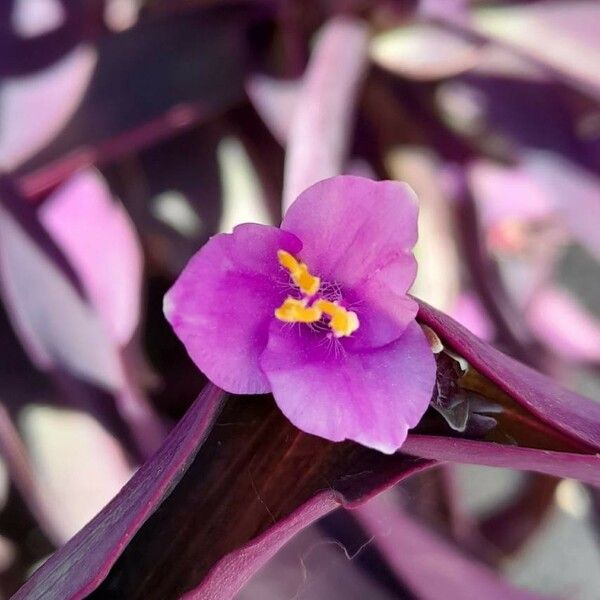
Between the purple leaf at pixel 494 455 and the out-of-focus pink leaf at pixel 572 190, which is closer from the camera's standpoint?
the purple leaf at pixel 494 455

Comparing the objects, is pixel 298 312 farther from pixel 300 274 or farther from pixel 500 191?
pixel 500 191

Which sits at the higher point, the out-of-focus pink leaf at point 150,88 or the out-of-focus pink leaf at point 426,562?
the out-of-focus pink leaf at point 150,88

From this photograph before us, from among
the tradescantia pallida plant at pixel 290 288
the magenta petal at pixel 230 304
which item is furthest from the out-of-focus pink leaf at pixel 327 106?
the magenta petal at pixel 230 304

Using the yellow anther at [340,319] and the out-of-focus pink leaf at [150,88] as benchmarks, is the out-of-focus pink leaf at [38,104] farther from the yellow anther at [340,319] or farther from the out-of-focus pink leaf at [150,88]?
the yellow anther at [340,319]

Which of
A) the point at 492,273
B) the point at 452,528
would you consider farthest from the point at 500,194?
the point at 452,528

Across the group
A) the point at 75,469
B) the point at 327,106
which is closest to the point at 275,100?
the point at 327,106

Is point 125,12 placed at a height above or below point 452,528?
above

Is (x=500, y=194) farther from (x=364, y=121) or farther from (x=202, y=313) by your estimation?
(x=202, y=313)
